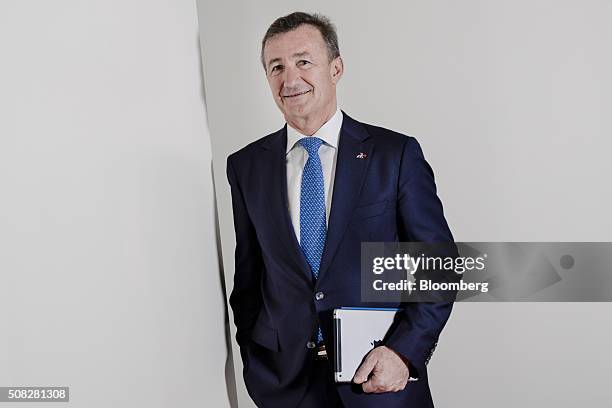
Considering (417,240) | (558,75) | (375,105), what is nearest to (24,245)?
(417,240)

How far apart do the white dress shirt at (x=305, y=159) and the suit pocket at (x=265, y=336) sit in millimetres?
257

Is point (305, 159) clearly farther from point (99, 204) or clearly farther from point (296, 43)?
point (99, 204)

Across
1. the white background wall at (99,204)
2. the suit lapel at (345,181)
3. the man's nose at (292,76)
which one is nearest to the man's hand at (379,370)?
the suit lapel at (345,181)

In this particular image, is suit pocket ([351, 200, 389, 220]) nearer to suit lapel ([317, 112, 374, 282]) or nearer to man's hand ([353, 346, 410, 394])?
suit lapel ([317, 112, 374, 282])

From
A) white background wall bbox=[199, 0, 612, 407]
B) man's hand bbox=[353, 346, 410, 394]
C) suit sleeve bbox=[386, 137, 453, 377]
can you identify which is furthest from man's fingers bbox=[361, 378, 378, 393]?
white background wall bbox=[199, 0, 612, 407]

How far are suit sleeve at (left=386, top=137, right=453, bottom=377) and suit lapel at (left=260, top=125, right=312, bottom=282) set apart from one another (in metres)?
0.27

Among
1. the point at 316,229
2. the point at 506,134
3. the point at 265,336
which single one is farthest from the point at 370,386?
the point at 506,134

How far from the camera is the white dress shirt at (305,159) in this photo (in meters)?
1.91

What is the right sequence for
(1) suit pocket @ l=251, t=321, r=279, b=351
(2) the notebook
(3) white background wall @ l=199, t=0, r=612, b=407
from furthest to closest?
(3) white background wall @ l=199, t=0, r=612, b=407 < (1) suit pocket @ l=251, t=321, r=279, b=351 < (2) the notebook

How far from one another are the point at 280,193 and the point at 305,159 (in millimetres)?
124

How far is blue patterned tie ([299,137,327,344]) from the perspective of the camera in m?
1.85

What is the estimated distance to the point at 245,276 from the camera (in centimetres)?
195

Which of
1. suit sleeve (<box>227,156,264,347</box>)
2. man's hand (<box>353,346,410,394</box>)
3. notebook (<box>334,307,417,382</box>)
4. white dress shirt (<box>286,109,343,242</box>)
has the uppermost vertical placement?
white dress shirt (<box>286,109,343,242</box>)

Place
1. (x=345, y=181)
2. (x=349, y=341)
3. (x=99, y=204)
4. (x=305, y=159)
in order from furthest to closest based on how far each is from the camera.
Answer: (x=305, y=159) → (x=345, y=181) → (x=349, y=341) → (x=99, y=204)
